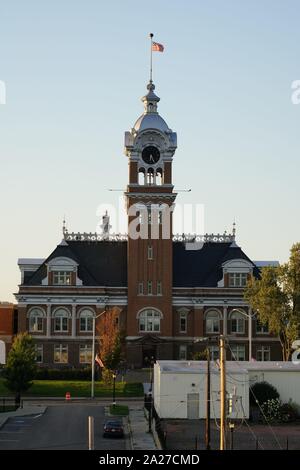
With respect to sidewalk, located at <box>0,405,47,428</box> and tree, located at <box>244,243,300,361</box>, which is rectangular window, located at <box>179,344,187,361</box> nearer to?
tree, located at <box>244,243,300,361</box>

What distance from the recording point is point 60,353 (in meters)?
101

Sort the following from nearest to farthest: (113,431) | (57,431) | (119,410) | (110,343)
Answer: (113,431), (57,431), (119,410), (110,343)

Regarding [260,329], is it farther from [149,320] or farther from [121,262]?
[121,262]

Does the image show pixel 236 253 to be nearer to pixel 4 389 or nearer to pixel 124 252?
pixel 124 252

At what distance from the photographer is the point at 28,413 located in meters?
68.2

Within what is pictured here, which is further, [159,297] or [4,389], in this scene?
[159,297]

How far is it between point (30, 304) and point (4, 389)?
1934cm

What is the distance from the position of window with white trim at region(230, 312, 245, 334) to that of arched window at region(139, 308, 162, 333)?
8.09 m

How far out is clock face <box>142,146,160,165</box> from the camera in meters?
101

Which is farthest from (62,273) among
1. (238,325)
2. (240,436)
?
(240,436)

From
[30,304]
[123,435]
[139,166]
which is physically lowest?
[123,435]

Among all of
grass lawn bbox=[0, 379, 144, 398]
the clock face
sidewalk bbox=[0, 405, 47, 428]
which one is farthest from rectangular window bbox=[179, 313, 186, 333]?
sidewalk bbox=[0, 405, 47, 428]

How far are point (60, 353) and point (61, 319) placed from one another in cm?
369
